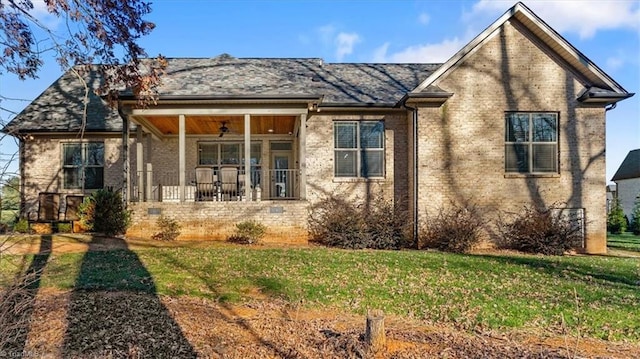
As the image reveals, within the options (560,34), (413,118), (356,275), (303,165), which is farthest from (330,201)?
(560,34)

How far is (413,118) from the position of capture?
13.9 m

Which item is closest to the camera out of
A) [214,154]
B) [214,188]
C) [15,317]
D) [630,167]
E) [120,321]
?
[15,317]

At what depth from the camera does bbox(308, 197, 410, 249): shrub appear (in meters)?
12.8

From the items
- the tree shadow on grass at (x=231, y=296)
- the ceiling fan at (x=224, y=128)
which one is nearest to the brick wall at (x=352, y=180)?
the ceiling fan at (x=224, y=128)

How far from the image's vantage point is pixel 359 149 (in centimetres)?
1488

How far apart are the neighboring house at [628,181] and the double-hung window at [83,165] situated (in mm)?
37396

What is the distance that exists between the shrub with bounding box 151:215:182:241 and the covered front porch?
2.61 feet

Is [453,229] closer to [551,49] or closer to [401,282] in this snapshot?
[401,282]

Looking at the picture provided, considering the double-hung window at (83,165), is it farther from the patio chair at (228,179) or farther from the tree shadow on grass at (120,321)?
the tree shadow on grass at (120,321)

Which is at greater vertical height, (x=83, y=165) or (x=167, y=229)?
(x=83, y=165)

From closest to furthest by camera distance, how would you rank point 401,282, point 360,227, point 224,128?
point 401,282, point 360,227, point 224,128

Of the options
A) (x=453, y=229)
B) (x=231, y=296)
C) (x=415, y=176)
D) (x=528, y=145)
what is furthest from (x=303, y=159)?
(x=528, y=145)

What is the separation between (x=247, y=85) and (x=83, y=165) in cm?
743

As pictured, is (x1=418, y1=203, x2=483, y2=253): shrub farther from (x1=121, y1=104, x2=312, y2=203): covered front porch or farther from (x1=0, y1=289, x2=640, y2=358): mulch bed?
(x1=0, y1=289, x2=640, y2=358): mulch bed
